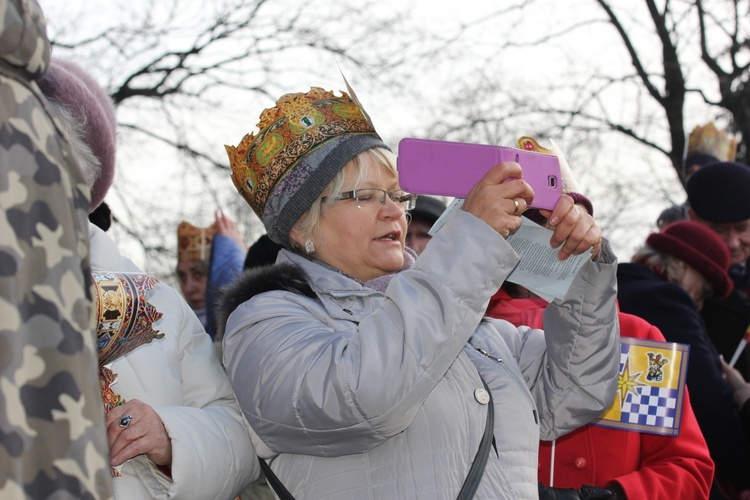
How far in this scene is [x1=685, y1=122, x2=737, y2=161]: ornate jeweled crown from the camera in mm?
6828

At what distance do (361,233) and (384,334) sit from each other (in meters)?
0.60

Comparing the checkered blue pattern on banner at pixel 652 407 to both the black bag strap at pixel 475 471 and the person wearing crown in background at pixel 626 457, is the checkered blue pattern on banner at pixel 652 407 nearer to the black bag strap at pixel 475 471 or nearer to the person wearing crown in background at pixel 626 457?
the person wearing crown in background at pixel 626 457

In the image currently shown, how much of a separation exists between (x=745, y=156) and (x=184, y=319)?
8.40m

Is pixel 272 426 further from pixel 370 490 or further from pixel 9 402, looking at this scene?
pixel 9 402

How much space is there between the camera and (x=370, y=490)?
2.12 metres

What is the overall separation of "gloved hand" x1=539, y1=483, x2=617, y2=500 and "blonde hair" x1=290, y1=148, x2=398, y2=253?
0.95m

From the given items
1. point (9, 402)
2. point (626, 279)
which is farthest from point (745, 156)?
point (9, 402)

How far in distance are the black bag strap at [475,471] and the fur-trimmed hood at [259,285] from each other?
409 mm

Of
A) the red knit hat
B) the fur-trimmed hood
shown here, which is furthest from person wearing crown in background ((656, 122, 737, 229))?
the fur-trimmed hood

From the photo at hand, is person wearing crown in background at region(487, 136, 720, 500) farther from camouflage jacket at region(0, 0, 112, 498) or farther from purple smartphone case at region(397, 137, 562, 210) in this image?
camouflage jacket at region(0, 0, 112, 498)

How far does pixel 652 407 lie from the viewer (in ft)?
10.1

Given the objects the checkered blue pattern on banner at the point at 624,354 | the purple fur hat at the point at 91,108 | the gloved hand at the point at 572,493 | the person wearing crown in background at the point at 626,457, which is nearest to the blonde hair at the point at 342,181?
the purple fur hat at the point at 91,108

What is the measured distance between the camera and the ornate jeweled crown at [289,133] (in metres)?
2.61

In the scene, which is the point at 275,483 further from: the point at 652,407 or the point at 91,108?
the point at 652,407
